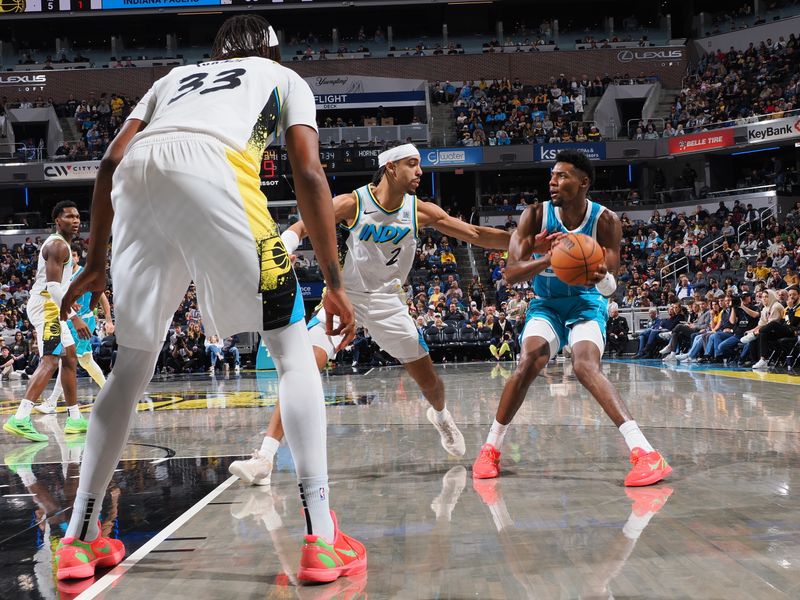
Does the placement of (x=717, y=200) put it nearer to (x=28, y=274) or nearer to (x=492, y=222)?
(x=492, y=222)

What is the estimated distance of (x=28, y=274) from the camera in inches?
1039

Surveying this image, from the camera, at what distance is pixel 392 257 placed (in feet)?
17.6

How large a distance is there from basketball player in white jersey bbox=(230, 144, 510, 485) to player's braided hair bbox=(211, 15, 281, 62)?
2141 millimetres

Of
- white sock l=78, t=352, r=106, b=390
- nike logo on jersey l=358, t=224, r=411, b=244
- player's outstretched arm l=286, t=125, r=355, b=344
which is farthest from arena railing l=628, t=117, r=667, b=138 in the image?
player's outstretched arm l=286, t=125, r=355, b=344

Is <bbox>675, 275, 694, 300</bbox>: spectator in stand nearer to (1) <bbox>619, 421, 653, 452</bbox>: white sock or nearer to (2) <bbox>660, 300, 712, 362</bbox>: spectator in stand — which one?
(2) <bbox>660, 300, 712, 362</bbox>: spectator in stand

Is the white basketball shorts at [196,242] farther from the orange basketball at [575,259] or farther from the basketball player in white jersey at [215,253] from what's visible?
the orange basketball at [575,259]

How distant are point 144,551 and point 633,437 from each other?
2.58 m

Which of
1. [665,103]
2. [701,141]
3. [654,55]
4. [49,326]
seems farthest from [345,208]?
[654,55]

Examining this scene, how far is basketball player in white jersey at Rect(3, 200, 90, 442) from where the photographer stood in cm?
713

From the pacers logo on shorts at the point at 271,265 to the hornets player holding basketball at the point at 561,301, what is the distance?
2068 millimetres

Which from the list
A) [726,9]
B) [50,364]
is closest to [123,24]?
[726,9]

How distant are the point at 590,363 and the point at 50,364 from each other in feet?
17.2

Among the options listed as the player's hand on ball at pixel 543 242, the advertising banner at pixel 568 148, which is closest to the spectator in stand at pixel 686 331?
the player's hand on ball at pixel 543 242

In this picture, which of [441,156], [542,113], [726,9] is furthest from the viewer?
[726,9]
